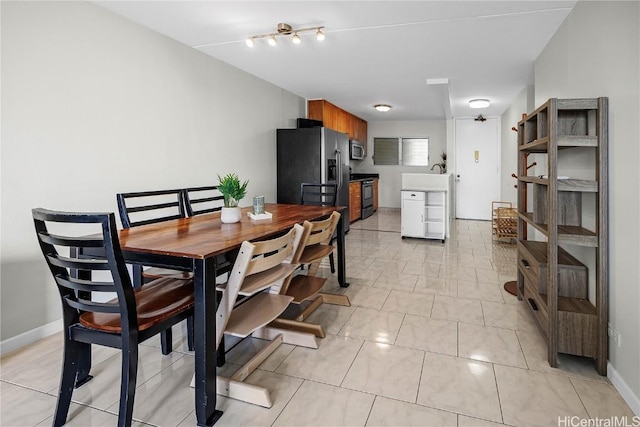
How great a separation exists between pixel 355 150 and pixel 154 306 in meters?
6.91

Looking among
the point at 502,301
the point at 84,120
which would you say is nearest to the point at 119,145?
the point at 84,120

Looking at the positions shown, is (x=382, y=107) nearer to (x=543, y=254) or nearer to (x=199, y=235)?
(x=543, y=254)

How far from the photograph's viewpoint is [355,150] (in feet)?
26.8

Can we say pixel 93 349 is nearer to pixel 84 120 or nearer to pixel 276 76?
pixel 84 120

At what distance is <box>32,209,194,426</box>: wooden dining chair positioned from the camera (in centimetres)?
139

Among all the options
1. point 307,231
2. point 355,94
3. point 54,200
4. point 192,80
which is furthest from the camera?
point 355,94

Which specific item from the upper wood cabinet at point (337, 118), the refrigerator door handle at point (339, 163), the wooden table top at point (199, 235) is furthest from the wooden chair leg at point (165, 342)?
the upper wood cabinet at point (337, 118)

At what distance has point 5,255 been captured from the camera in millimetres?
2303

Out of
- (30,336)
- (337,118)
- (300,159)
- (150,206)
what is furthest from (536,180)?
(337,118)

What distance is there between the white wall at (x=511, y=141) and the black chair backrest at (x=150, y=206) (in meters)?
4.59

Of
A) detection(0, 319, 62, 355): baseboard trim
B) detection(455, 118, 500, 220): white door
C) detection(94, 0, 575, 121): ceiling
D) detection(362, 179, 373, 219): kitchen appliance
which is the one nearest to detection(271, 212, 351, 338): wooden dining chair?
detection(0, 319, 62, 355): baseboard trim

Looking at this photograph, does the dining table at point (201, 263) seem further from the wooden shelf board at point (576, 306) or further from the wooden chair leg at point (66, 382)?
the wooden shelf board at point (576, 306)

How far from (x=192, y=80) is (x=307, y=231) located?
8.11 ft

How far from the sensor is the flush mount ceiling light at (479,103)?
6.19 meters
